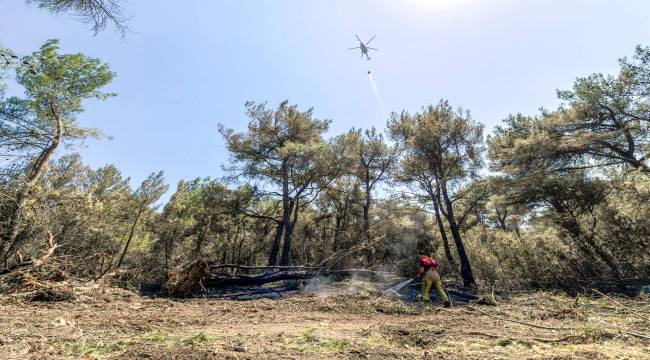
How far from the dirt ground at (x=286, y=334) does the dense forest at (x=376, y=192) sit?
4.42 metres

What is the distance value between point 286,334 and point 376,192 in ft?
55.7

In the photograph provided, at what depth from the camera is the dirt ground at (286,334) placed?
11.3ft

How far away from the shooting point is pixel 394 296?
9.45 metres

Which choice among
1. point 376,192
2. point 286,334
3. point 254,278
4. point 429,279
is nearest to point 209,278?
point 254,278

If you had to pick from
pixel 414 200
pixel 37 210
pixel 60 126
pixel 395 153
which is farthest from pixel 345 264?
pixel 60 126

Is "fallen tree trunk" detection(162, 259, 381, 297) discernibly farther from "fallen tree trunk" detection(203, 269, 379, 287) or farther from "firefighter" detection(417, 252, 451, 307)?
"firefighter" detection(417, 252, 451, 307)

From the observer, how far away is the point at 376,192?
822 inches

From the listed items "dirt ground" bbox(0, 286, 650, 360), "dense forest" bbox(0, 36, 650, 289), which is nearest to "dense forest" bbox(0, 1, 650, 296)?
"dense forest" bbox(0, 36, 650, 289)

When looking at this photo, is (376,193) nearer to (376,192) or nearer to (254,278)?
(376,192)

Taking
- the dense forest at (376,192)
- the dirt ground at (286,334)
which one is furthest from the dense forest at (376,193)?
the dirt ground at (286,334)

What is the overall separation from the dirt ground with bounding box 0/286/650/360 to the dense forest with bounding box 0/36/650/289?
14.5 feet

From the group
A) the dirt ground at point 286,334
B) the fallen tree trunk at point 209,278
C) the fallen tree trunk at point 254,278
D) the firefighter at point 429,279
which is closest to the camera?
the dirt ground at point 286,334

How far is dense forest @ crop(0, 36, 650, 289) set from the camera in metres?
10.3

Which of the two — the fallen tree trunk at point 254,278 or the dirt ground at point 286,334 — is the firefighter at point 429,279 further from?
the fallen tree trunk at point 254,278
